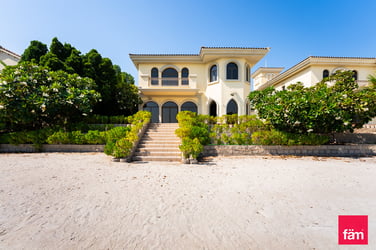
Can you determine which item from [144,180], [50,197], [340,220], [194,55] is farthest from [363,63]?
[50,197]

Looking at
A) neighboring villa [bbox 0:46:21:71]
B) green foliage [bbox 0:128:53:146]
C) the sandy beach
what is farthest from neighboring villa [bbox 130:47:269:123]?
neighboring villa [bbox 0:46:21:71]

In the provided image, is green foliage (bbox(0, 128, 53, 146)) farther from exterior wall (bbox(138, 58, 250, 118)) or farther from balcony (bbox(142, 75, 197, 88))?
balcony (bbox(142, 75, 197, 88))

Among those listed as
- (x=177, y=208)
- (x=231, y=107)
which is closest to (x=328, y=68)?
(x=231, y=107)

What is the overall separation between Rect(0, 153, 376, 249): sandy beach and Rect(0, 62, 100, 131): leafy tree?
4.53m

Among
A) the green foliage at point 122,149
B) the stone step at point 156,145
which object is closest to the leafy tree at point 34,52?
the green foliage at point 122,149

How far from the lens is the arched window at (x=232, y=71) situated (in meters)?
13.6

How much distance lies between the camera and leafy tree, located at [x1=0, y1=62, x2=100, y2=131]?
8156 mm

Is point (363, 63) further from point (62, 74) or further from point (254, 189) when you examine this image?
point (62, 74)

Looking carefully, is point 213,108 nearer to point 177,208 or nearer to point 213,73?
point 213,73

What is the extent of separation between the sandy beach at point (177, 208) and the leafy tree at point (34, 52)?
1054 centimetres

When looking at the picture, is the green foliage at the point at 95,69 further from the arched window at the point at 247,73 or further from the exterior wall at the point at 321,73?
the exterior wall at the point at 321,73

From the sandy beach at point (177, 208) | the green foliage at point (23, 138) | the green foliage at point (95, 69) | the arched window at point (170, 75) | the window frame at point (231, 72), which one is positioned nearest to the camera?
the sandy beach at point (177, 208)

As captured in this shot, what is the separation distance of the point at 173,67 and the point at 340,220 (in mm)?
15174

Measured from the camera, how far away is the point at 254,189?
400cm
